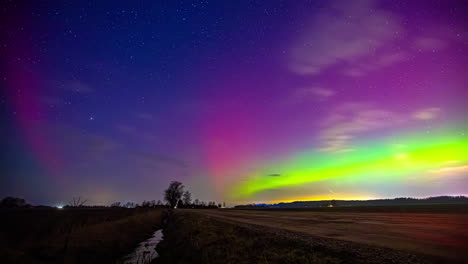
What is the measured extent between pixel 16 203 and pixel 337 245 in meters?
164

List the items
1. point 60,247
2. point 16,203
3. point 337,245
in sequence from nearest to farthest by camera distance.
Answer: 1. point 337,245
2. point 60,247
3. point 16,203

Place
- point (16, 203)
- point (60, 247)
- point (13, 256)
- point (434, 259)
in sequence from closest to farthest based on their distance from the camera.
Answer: point (434, 259), point (13, 256), point (60, 247), point (16, 203)

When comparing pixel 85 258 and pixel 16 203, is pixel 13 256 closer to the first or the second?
pixel 85 258

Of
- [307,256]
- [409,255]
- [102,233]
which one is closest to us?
[409,255]

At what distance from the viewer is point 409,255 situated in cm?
744

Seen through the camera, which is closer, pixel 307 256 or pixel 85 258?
pixel 307 256

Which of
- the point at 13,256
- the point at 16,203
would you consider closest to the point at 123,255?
the point at 13,256

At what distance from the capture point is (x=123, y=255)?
55.0 feet

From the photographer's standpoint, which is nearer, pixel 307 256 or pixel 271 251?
pixel 307 256

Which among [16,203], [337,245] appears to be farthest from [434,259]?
[16,203]

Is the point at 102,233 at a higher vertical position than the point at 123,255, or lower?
higher

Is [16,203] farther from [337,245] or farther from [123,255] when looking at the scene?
[337,245]

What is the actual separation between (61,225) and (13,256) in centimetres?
1136

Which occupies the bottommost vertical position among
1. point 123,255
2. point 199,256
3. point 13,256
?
point 123,255
